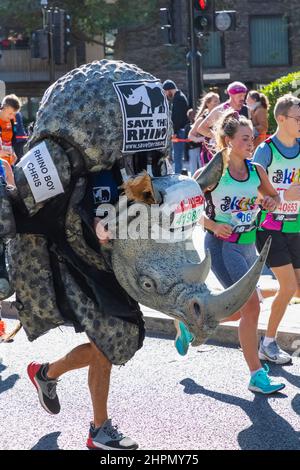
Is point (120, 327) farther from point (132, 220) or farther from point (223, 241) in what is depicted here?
point (223, 241)

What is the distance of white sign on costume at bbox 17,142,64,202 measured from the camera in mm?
4246

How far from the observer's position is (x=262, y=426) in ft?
17.6

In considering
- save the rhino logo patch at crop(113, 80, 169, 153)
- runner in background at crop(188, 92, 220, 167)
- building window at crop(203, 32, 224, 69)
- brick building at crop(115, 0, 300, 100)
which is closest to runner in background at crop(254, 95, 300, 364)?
save the rhino logo patch at crop(113, 80, 169, 153)

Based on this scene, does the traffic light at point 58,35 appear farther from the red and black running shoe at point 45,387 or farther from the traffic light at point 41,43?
the red and black running shoe at point 45,387

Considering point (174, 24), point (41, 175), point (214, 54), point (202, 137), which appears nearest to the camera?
point (41, 175)

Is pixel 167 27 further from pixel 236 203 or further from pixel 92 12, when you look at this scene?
pixel 92 12

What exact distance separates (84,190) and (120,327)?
750 millimetres

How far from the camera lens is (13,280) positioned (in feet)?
15.8

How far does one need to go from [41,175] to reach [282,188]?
2.89m

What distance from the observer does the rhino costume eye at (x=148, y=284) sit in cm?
432

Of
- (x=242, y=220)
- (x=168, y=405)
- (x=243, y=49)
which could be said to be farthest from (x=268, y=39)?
(x=168, y=405)

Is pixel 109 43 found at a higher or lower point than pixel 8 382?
higher

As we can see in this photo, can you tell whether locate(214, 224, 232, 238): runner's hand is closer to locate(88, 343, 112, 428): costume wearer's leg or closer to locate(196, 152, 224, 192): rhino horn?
locate(196, 152, 224, 192): rhino horn

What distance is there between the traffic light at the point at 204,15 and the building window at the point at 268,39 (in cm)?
2142
